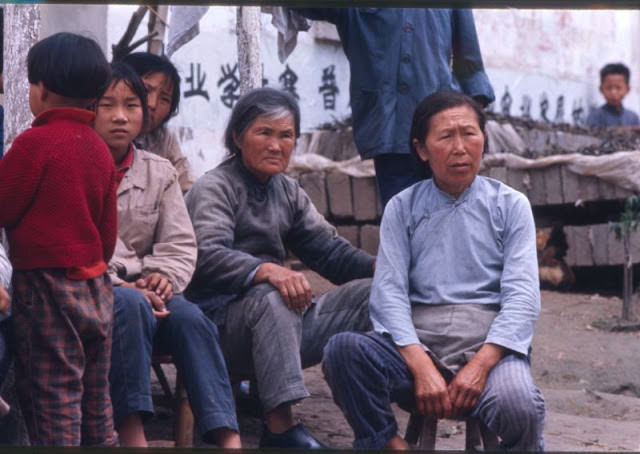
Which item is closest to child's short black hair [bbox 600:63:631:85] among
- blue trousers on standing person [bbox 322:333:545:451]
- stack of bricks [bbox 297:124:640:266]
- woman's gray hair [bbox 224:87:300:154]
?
stack of bricks [bbox 297:124:640:266]

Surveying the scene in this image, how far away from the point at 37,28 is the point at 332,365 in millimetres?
1587

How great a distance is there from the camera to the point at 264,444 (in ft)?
11.7

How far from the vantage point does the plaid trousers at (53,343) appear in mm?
2920

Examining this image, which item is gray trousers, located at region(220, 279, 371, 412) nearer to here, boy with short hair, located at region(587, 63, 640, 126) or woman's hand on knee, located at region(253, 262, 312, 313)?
woman's hand on knee, located at region(253, 262, 312, 313)

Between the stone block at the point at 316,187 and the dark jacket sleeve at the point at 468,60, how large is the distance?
3.26 metres

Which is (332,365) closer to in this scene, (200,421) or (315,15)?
(200,421)

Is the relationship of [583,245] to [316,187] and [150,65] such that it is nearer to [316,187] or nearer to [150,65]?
[316,187]

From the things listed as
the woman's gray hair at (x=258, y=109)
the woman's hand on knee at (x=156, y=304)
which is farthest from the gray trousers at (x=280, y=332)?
the woman's gray hair at (x=258, y=109)

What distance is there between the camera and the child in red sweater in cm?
292

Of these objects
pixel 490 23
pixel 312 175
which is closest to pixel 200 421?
pixel 312 175

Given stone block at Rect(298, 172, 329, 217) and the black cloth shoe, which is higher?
stone block at Rect(298, 172, 329, 217)

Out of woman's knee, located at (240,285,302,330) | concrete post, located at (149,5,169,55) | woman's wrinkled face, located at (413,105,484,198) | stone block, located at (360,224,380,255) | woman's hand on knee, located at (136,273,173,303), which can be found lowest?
stone block, located at (360,224,380,255)

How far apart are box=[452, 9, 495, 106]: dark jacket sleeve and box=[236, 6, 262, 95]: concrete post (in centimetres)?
97

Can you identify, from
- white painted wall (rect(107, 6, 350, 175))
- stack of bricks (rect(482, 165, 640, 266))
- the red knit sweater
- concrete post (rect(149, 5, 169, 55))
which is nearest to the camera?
the red knit sweater
